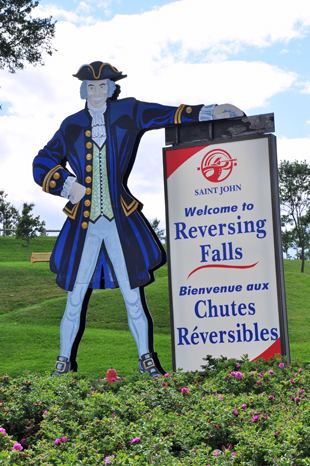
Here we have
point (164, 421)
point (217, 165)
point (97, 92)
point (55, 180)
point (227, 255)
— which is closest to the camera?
point (164, 421)

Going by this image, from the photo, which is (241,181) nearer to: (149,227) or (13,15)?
(149,227)

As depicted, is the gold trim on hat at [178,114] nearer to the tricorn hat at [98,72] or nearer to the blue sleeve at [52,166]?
the tricorn hat at [98,72]

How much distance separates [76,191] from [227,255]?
3.06 meters

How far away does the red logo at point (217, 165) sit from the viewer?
7914 mm

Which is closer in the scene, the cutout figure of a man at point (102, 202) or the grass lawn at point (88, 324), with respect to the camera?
the cutout figure of a man at point (102, 202)

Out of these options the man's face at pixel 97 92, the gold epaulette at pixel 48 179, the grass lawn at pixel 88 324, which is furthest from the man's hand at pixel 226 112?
the grass lawn at pixel 88 324

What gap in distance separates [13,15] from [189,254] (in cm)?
1195

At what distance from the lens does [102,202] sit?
8.76 m

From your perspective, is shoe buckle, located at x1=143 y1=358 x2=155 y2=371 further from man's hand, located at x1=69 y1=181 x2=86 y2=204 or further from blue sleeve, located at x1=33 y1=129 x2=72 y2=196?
blue sleeve, located at x1=33 y1=129 x2=72 y2=196

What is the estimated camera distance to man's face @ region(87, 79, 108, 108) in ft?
29.8

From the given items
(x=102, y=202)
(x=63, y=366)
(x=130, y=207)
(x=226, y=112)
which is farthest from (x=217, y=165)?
(x=63, y=366)

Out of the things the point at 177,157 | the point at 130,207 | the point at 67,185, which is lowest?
the point at 130,207

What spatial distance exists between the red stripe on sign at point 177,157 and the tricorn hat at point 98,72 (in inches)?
80.5

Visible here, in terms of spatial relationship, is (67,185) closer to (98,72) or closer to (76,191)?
(76,191)
